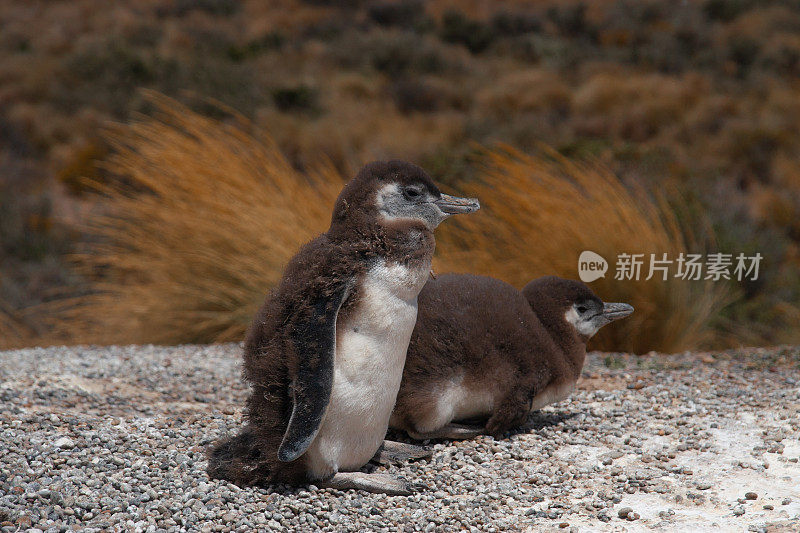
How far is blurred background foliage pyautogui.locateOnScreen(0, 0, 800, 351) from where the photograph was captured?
5980 mm

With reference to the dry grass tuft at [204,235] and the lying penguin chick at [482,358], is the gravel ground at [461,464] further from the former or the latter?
the dry grass tuft at [204,235]

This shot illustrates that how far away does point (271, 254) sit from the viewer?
5.64 metres

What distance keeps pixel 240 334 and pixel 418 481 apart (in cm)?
314

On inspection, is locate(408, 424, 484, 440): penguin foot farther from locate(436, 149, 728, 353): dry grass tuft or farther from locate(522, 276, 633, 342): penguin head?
locate(436, 149, 728, 353): dry grass tuft

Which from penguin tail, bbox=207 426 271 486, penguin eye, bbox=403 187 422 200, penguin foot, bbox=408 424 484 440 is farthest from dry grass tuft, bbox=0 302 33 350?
penguin eye, bbox=403 187 422 200

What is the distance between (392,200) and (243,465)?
3.58 feet

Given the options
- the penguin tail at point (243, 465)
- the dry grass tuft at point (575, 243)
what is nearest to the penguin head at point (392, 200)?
the penguin tail at point (243, 465)

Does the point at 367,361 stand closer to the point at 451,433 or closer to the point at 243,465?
the point at 243,465

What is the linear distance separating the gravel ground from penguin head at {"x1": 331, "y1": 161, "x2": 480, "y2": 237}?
1010mm

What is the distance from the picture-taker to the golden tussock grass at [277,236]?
5535 mm

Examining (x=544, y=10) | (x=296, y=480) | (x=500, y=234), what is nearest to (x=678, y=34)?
(x=544, y=10)

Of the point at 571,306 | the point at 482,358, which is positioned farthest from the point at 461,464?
the point at 571,306

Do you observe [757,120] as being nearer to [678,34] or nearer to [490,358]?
[678,34]

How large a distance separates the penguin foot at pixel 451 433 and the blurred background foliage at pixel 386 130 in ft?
7.02
